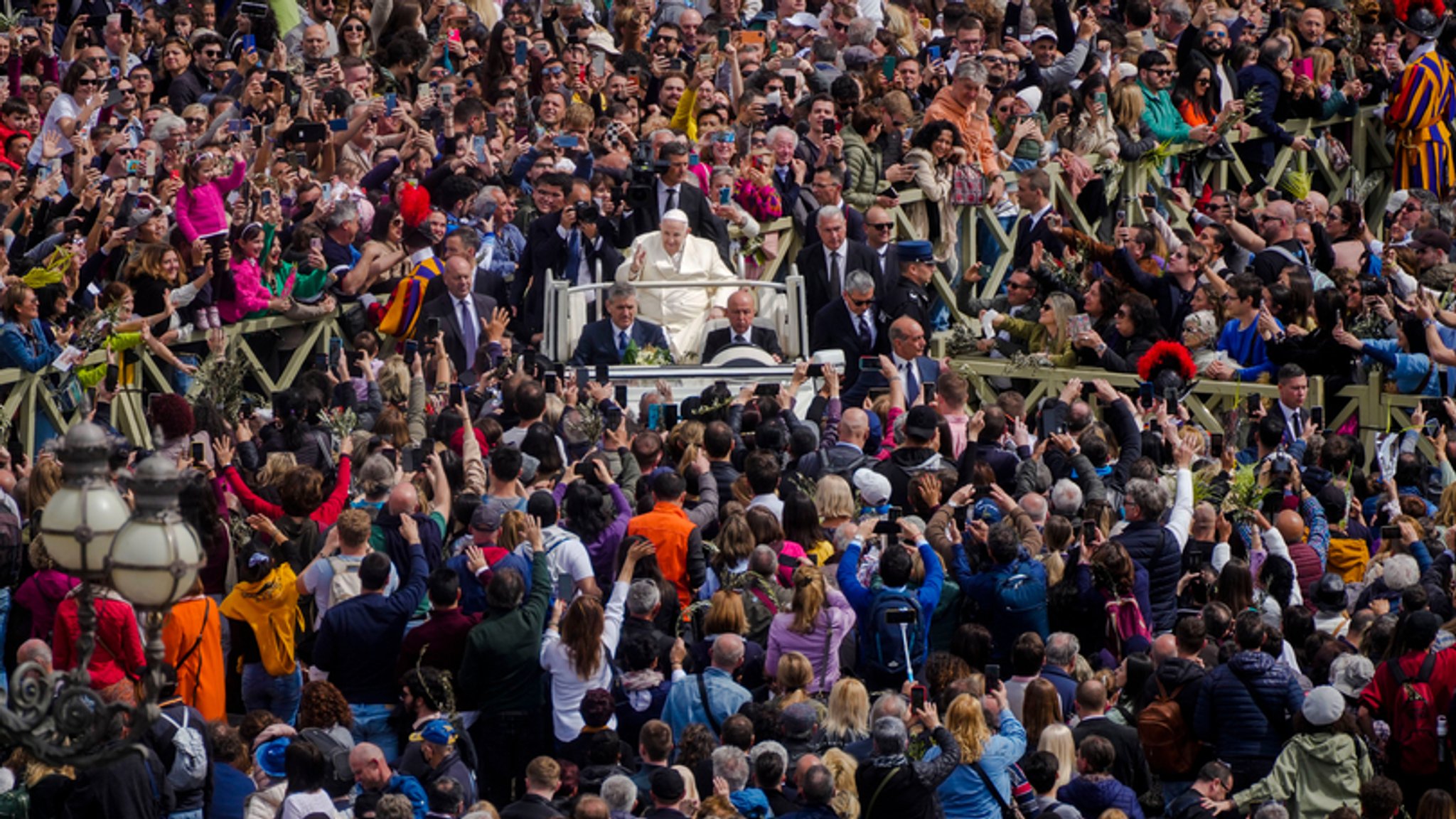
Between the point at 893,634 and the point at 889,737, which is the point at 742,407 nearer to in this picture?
the point at 893,634

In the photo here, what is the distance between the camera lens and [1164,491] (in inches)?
558

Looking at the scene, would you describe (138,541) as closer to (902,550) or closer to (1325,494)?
(902,550)

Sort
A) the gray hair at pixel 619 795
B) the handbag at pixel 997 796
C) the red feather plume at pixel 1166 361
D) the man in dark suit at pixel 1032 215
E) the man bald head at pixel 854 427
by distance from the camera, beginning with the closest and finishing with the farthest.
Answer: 1. the gray hair at pixel 619 795
2. the handbag at pixel 997 796
3. the man bald head at pixel 854 427
4. the red feather plume at pixel 1166 361
5. the man in dark suit at pixel 1032 215

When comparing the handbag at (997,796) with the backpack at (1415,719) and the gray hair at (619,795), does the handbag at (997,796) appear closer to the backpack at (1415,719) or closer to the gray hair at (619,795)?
the gray hair at (619,795)

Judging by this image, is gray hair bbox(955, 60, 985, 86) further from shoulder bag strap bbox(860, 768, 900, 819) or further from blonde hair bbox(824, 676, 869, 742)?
shoulder bag strap bbox(860, 768, 900, 819)

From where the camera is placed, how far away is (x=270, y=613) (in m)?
13.1

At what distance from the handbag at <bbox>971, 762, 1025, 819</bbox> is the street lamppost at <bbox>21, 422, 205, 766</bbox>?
4406mm

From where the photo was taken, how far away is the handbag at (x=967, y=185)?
69.6 ft

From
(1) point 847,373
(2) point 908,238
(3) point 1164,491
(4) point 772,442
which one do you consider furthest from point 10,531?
(2) point 908,238

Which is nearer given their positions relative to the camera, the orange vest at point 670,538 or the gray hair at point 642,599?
the gray hair at point 642,599

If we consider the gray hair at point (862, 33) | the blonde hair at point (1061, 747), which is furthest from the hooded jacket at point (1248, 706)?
the gray hair at point (862, 33)

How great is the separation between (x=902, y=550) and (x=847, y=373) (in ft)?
19.8

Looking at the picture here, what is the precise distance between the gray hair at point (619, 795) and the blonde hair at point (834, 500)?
9.22ft

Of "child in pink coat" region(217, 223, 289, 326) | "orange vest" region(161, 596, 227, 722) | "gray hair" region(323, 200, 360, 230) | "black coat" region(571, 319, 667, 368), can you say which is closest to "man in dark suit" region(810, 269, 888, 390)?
"black coat" region(571, 319, 667, 368)
